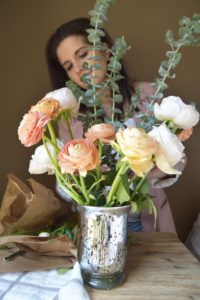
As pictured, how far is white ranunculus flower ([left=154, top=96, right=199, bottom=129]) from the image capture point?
595 mm

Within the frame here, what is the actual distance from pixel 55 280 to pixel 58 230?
168 mm

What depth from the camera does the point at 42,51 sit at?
1487 mm

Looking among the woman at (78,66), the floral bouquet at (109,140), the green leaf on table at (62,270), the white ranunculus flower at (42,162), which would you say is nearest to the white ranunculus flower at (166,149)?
the floral bouquet at (109,140)

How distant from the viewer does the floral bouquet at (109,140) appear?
1.84ft

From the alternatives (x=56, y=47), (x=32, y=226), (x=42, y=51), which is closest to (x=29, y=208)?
(x=32, y=226)

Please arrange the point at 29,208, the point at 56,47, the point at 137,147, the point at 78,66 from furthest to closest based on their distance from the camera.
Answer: the point at 56,47 → the point at 78,66 → the point at 29,208 → the point at 137,147

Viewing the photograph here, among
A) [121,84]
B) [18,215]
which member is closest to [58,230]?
[18,215]

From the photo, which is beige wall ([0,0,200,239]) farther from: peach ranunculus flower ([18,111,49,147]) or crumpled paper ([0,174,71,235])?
peach ranunculus flower ([18,111,49,147])

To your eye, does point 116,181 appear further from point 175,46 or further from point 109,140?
point 175,46

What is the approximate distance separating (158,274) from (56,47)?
95 centimetres

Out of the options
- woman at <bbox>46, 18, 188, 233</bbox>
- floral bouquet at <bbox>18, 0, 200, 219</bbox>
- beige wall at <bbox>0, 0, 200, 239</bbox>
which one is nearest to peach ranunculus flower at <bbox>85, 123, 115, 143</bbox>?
floral bouquet at <bbox>18, 0, 200, 219</bbox>

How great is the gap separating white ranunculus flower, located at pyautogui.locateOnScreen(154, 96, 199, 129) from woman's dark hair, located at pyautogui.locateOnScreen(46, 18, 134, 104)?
59 cm

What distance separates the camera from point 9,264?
0.71 meters

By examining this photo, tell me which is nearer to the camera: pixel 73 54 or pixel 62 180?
pixel 62 180
